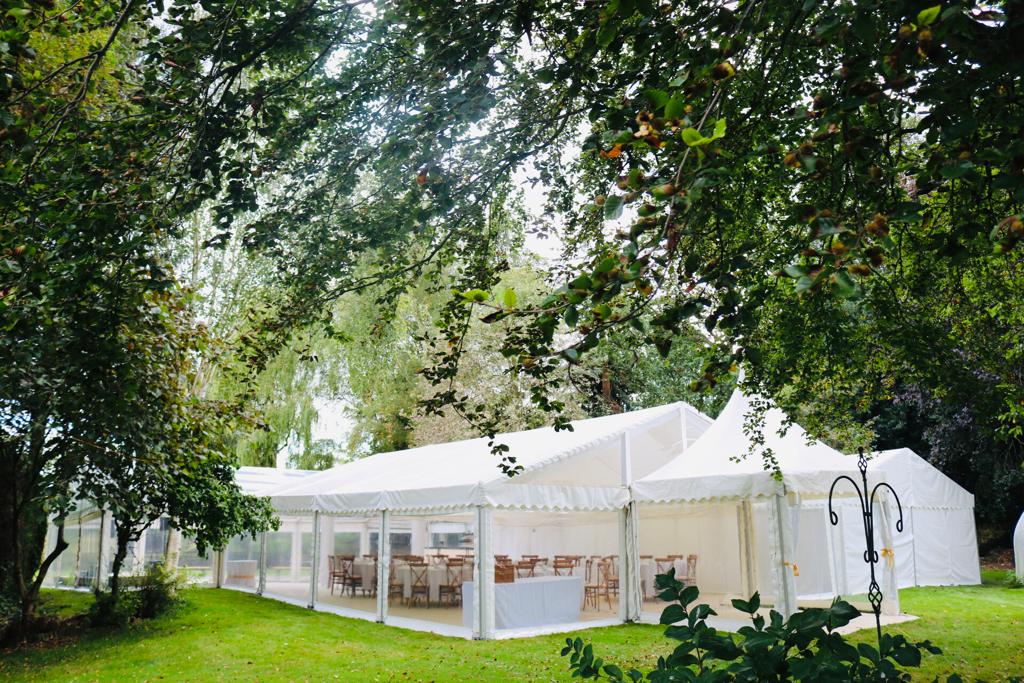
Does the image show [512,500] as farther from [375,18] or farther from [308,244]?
[375,18]

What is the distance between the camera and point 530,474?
434 inches

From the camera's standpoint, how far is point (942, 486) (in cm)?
1752

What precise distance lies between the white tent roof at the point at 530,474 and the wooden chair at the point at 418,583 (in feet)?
5.97

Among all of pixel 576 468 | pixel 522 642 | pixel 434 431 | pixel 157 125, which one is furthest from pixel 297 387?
pixel 157 125

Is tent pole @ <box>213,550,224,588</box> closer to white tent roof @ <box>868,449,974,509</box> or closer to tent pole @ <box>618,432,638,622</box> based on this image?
tent pole @ <box>618,432,638,622</box>

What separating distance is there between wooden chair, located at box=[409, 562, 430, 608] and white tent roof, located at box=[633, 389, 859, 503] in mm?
4433

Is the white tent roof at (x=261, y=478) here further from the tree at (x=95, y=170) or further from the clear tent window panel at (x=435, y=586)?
the tree at (x=95, y=170)

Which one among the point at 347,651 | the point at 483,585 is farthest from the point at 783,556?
the point at 347,651

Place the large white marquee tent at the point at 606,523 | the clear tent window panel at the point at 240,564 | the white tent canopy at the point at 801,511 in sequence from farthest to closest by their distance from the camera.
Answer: the clear tent window panel at the point at 240,564
the large white marquee tent at the point at 606,523
the white tent canopy at the point at 801,511

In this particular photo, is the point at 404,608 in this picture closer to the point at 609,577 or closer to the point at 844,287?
the point at 609,577

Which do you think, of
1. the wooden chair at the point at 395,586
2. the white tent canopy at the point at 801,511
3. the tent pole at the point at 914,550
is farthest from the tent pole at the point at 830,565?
the wooden chair at the point at 395,586

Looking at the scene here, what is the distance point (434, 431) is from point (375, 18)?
17637 mm

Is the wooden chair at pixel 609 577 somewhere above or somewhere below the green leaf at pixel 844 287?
below

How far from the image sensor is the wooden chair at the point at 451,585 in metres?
13.7
